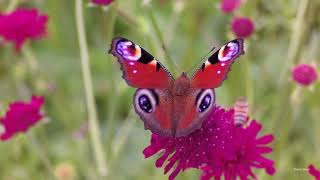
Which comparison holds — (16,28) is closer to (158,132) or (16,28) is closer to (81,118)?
(81,118)

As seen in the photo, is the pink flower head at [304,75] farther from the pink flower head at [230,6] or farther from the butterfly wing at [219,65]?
the butterfly wing at [219,65]

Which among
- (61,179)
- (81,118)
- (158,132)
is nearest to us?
(158,132)

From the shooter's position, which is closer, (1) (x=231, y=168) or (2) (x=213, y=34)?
(1) (x=231, y=168)

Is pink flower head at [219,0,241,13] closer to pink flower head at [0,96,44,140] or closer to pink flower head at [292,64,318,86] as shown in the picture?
pink flower head at [292,64,318,86]

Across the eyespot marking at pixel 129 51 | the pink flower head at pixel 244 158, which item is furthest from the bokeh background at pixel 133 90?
the eyespot marking at pixel 129 51

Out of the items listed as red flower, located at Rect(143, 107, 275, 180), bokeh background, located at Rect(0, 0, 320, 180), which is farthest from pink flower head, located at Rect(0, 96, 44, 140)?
red flower, located at Rect(143, 107, 275, 180)

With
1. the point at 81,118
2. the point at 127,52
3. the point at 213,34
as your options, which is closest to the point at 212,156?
the point at 127,52
